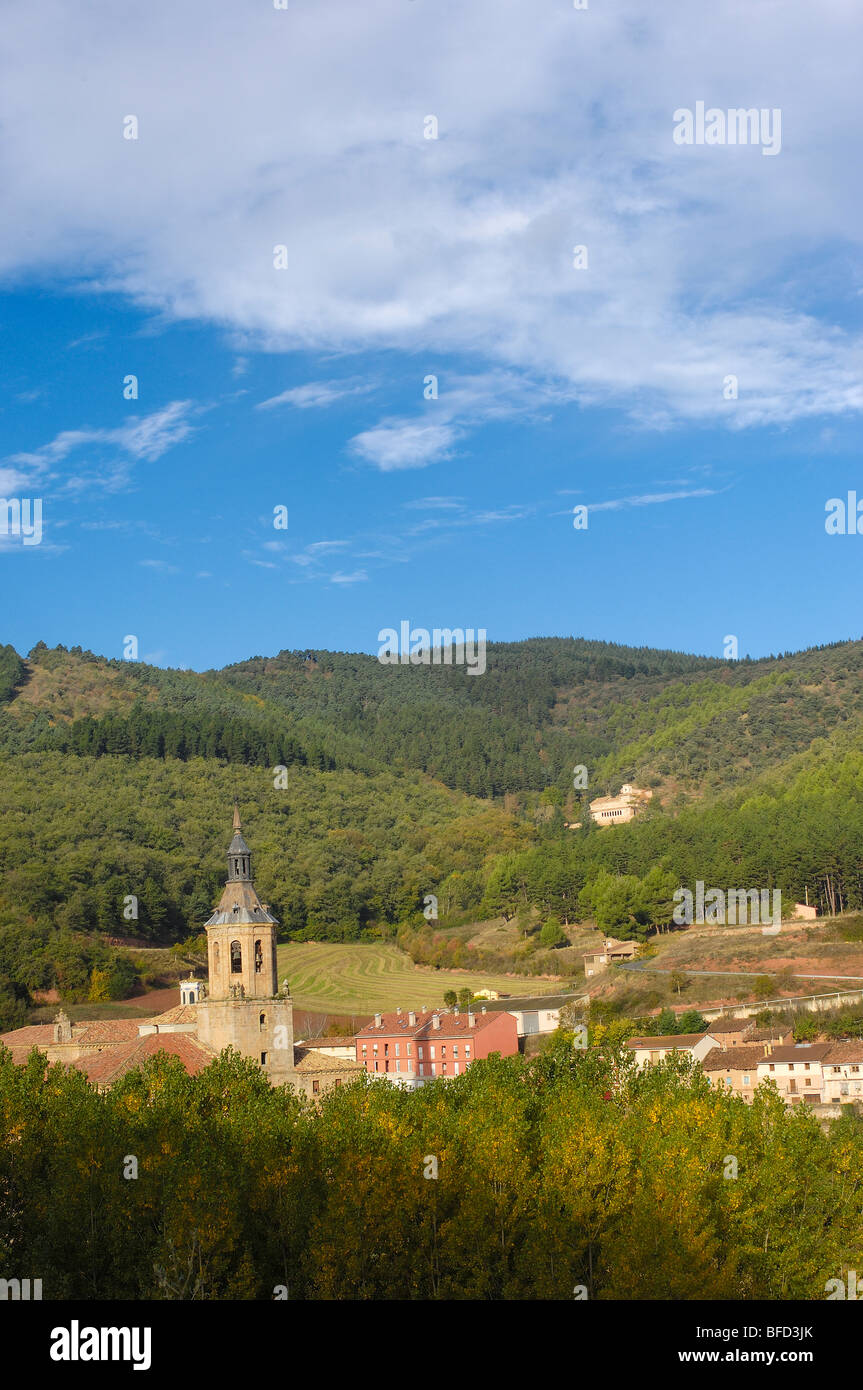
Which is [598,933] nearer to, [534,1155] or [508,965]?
[508,965]

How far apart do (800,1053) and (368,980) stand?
51264mm

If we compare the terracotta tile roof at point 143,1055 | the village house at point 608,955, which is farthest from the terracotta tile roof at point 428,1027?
the village house at point 608,955

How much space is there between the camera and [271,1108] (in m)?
39.8

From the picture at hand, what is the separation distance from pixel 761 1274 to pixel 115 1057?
28.3m

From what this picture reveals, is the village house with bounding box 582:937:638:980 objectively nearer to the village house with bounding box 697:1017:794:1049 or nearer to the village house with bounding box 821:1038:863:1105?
the village house with bounding box 697:1017:794:1049

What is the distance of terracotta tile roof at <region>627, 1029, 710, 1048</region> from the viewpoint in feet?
229

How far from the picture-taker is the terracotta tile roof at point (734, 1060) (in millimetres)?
66125

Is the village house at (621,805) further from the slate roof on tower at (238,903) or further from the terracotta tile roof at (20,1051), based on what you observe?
the slate roof on tower at (238,903)

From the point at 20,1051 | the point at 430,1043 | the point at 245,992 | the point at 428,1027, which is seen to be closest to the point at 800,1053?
the point at 430,1043

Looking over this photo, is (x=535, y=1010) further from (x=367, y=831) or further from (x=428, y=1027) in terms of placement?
(x=367, y=831)

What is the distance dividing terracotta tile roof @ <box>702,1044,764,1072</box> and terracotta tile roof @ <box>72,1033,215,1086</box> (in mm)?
26233

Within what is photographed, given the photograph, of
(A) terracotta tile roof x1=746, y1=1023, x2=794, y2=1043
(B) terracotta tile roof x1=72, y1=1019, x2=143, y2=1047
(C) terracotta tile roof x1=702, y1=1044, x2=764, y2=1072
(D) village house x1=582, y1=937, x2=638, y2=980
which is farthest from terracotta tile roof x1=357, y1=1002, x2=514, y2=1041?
(D) village house x1=582, y1=937, x2=638, y2=980
